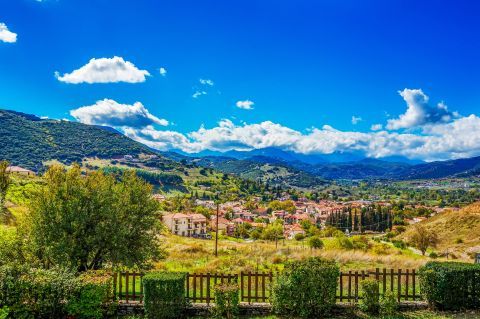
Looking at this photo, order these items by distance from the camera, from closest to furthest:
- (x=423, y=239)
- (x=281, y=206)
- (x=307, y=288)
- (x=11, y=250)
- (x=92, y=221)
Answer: (x=307, y=288), (x=11, y=250), (x=92, y=221), (x=423, y=239), (x=281, y=206)

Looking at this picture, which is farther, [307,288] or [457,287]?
[457,287]

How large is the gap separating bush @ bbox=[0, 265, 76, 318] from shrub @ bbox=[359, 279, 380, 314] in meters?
11.1

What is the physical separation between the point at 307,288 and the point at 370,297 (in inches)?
106

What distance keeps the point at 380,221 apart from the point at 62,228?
119 meters

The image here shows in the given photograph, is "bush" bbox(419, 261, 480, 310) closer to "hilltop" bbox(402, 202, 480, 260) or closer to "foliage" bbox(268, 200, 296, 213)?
"hilltop" bbox(402, 202, 480, 260)

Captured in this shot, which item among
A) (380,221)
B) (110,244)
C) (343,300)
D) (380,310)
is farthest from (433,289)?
(380,221)

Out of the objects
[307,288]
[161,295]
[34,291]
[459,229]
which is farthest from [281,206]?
[34,291]

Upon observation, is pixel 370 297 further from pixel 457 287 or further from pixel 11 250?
pixel 11 250

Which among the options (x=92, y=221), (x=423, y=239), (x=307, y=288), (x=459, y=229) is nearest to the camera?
(x=307, y=288)

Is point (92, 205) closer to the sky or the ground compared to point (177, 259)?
closer to the sky

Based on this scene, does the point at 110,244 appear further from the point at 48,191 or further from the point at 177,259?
→ the point at 177,259

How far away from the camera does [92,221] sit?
1631cm

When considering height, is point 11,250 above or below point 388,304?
above

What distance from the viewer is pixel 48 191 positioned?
53.4ft
